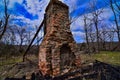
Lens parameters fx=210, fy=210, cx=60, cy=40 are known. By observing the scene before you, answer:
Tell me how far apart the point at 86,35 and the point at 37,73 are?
29.4 metres

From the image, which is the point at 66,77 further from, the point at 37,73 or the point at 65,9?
the point at 65,9

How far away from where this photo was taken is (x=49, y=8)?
11.2m

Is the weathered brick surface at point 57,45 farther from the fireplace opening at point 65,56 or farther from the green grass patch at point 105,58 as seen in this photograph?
the green grass patch at point 105,58

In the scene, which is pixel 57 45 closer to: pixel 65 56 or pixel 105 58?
pixel 65 56

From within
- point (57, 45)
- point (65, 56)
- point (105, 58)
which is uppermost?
point (57, 45)

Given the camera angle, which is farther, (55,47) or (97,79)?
(55,47)

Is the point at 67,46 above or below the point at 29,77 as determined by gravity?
above

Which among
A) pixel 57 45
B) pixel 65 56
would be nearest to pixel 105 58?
pixel 65 56

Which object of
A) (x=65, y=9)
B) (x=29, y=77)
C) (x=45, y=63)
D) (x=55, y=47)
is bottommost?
(x=29, y=77)

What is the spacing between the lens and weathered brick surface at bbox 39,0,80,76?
1048 centimetres

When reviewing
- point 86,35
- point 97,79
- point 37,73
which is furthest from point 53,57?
point 86,35

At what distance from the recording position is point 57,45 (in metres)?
10.5

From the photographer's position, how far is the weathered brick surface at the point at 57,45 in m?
10.5

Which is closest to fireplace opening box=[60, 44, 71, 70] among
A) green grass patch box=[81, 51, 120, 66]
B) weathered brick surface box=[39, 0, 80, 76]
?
weathered brick surface box=[39, 0, 80, 76]
